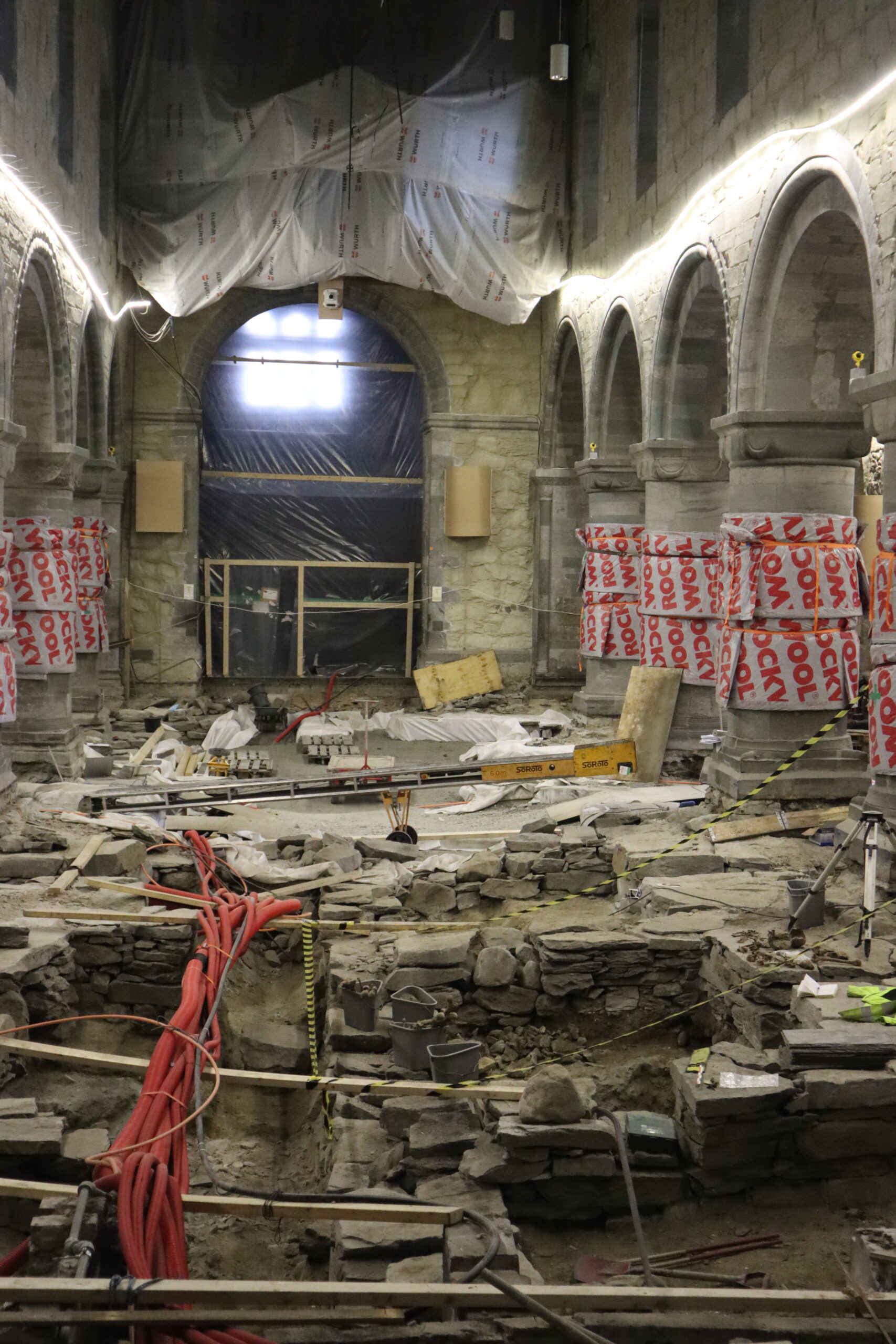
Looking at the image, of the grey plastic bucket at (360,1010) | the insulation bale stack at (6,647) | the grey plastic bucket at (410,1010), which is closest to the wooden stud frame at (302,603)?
the insulation bale stack at (6,647)

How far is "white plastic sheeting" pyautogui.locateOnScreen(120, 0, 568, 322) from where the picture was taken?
53.0 ft

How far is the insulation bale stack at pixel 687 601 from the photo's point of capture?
12.2 m

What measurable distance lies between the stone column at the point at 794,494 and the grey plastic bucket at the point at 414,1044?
4.54 metres

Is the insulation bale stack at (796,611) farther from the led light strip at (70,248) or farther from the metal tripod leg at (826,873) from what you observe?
the led light strip at (70,248)

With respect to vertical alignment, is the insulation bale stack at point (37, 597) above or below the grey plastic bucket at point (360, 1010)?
above

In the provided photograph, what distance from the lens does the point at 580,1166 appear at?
4910mm

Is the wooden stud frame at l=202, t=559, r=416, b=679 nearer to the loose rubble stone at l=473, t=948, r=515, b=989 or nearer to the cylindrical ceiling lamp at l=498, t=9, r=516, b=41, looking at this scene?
the cylindrical ceiling lamp at l=498, t=9, r=516, b=41

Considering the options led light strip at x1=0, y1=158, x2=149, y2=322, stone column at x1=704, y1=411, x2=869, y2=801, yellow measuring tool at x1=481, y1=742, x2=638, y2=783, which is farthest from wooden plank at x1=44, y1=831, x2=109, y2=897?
led light strip at x1=0, y1=158, x2=149, y2=322

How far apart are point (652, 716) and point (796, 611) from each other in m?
2.61

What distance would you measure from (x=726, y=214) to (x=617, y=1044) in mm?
6623

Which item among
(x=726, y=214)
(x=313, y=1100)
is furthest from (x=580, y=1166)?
(x=726, y=214)

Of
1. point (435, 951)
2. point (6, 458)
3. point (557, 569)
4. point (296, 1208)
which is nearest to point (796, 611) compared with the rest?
point (435, 951)

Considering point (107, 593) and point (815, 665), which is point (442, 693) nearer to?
point (107, 593)

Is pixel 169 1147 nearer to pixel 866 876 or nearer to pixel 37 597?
pixel 866 876
